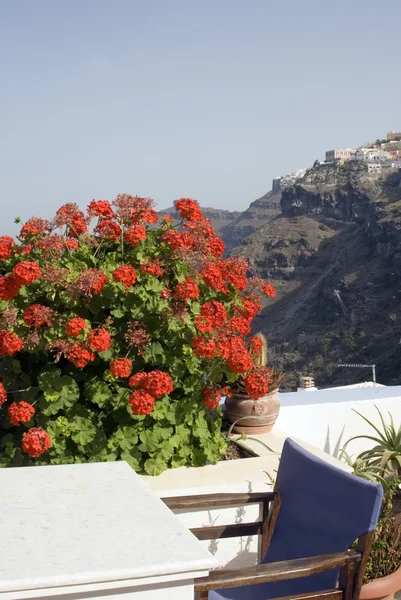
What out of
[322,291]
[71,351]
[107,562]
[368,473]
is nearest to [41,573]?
[107,562]

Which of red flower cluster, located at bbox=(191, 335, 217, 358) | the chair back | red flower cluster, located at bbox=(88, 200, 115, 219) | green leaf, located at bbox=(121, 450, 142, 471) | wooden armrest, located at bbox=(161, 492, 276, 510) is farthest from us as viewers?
red flower cluster, located at bbox=(88, 200, 115, 219)

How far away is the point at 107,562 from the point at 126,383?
1.56m

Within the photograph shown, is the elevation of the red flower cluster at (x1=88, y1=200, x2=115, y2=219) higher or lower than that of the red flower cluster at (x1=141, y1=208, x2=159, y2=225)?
higher

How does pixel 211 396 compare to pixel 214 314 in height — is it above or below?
below

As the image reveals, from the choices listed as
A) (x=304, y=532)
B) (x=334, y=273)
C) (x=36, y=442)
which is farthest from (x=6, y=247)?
(x=334, y=273)

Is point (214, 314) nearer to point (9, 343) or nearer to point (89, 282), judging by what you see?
point (89, 282)

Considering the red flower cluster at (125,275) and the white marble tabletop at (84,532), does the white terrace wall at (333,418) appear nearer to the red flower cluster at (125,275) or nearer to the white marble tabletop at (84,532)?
the red flower cluster at (125,275)

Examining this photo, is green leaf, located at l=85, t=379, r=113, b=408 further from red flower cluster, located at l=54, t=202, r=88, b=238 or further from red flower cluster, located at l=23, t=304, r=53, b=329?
red flower cluster, located at l=54, t=202, r=88, b=238

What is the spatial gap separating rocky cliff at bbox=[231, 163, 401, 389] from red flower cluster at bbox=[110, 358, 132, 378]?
50.2m

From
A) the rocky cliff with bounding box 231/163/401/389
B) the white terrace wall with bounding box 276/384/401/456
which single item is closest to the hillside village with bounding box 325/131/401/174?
the rocky cliff with bounding box 231/163/401/389

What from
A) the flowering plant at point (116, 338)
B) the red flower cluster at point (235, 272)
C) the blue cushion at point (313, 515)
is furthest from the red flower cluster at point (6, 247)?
the blue cushion at point (313, 515)

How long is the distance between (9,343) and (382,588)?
149cm

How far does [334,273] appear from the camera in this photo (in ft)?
244

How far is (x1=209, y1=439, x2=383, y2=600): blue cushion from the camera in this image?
70.0 inches
